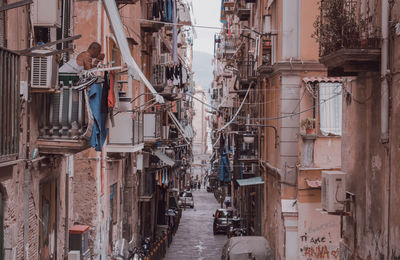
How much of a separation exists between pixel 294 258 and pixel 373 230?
410 inches

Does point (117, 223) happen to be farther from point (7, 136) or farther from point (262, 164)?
point (7, 136)

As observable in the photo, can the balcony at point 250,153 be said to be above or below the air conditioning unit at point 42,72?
below

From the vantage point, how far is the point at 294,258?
20.2 meters

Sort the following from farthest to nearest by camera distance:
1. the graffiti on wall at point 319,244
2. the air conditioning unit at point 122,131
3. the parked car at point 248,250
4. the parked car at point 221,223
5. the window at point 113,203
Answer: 1. the parked car at point 221,223
2. the window at point 113,203
3. the graffiti on wall at point 319,244
4. the parked car at point 248,250
5. the air conditioning unit at point 122,131

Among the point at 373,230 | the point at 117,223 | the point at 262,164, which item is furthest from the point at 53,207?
the point at 262,164

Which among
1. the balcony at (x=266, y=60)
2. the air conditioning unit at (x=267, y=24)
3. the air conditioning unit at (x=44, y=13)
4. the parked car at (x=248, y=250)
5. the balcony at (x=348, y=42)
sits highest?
the air conditioning unit at (x=267, y=24)

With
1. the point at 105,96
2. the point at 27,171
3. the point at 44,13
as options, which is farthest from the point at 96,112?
the point at 44,13

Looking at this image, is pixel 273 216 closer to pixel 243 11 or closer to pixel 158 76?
pixel 158 76

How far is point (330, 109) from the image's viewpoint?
19922 millimetres

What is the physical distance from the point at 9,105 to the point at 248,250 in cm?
1284

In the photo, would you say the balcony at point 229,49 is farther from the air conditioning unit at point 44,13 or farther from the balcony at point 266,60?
the air conditioning unit at point 44,13

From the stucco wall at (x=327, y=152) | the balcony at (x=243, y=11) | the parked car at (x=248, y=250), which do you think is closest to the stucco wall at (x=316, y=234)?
the parked car at (x=248, y=250)

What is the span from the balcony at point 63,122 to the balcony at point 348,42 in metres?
4.55

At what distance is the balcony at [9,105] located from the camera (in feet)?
26.9
